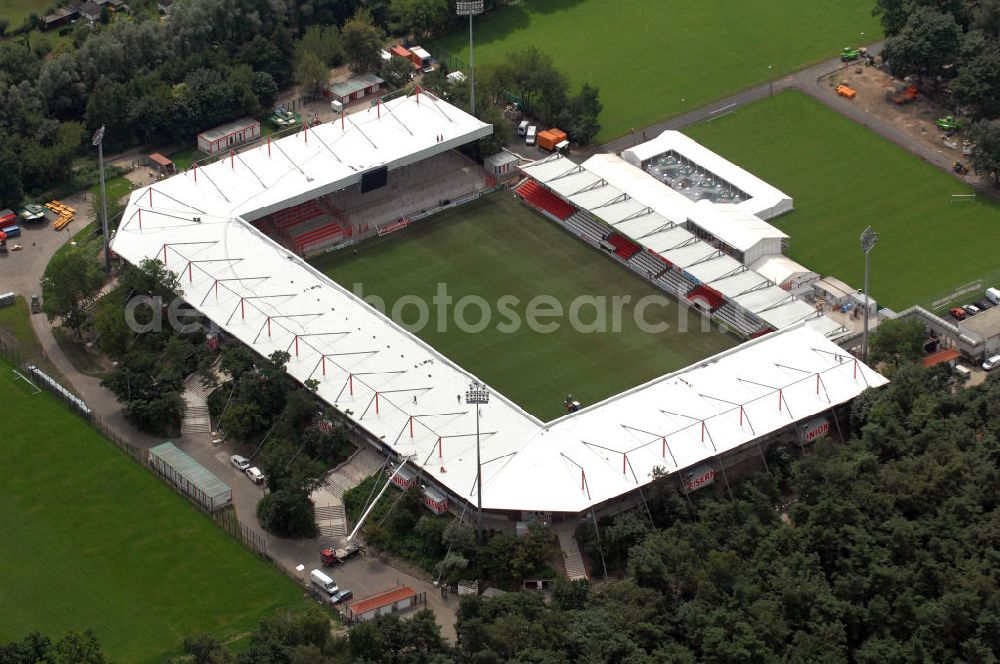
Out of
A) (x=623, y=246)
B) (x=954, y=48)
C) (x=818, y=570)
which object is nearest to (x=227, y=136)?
(x=623, y=246)

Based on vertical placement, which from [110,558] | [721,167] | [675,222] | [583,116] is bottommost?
[110,558]

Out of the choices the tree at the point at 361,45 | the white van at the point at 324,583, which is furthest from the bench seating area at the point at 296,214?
the white van at the point at 324,583

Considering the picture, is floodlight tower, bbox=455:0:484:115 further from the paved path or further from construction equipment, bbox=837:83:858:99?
construction equipment, bbox=837:83:858:99

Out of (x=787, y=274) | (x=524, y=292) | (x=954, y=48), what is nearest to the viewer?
(x=787, y=274)

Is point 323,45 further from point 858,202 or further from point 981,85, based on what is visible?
point 981,85

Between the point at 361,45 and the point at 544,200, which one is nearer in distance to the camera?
the point at 544,200

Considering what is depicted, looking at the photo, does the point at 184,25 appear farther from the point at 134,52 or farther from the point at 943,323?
the point at 943,323

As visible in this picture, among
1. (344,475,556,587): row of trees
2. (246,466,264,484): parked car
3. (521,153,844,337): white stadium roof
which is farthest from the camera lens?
(521,153,844,337): white stadium roof

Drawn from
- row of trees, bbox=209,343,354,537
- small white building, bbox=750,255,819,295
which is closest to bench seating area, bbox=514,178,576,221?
small white building, bbox=750,255,819,295
